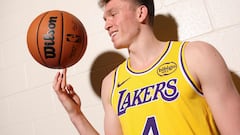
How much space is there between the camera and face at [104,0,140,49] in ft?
3.54

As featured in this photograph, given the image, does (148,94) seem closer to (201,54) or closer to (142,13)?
(201,54)

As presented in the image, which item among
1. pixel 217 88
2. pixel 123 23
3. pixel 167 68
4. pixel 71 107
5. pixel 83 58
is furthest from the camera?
pixel 83 58

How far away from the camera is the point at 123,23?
1077mm

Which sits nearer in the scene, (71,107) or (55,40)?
(55,40)

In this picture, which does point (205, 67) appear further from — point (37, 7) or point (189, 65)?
point (37, 7)

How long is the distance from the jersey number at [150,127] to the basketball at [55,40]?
0.44m

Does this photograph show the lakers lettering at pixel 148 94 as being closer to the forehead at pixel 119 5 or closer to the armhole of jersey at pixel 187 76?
the armhole of jersey at pixel 187 76

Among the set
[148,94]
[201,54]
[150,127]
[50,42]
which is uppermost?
[50,42]


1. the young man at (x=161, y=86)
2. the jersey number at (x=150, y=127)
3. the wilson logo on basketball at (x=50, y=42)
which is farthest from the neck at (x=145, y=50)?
the wilson logo on basketball at (x=50, y=42)

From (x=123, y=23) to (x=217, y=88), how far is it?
45 centimetres

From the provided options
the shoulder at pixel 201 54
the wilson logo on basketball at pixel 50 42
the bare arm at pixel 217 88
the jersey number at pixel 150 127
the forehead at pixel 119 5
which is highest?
the forehead at pixel 119 5

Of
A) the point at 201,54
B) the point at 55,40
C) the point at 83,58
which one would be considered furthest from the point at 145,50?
the point at 83,58

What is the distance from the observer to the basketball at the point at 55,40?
1112 millimetres

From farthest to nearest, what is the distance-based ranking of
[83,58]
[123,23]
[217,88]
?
[83,58]
[123,23]
[217,88]
